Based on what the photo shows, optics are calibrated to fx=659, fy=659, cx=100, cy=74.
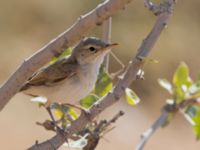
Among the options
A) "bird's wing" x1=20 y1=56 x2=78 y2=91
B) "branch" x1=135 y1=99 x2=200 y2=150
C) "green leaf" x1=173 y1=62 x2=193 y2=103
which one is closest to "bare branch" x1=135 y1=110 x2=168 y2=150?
"branch" x1=135 y1=99 x2=200 y2=150

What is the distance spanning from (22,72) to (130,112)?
358 inches

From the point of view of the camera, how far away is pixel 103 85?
115 inches

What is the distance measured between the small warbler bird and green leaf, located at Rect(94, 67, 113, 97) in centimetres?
61

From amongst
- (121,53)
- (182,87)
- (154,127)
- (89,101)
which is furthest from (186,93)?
(121,53)

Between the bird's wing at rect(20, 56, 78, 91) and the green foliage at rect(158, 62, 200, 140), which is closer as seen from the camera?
the green foliage at rect(158, 62, 200, 140)

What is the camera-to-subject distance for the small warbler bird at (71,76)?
3818 millimetres

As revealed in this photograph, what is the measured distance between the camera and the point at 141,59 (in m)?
2.33

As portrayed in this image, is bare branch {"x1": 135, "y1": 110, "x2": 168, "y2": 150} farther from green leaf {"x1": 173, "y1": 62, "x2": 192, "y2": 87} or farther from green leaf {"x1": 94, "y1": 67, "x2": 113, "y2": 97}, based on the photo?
green leaf {"x1": 94, "y1": 67, "x2": 113, "y2": 97}

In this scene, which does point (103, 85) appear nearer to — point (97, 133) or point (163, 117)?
point (97, 133)

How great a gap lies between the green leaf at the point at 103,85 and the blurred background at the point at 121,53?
6.81 metres

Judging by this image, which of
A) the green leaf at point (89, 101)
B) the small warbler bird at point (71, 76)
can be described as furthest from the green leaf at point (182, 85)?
the small warbler bird at point (71, 76)

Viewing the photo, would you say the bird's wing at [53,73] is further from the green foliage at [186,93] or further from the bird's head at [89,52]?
the green foliage at [186,93]

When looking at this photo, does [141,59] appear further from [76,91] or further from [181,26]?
[181,26]

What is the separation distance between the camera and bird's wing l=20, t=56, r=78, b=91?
12.9 ft
